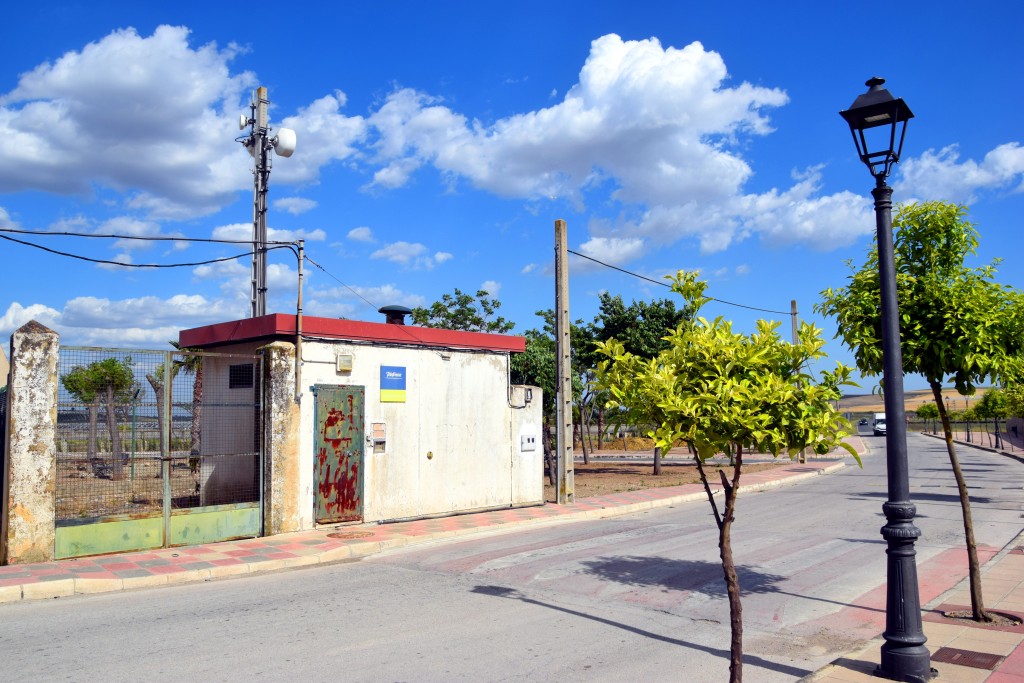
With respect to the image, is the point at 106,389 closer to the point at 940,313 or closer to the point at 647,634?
the point at 647,634

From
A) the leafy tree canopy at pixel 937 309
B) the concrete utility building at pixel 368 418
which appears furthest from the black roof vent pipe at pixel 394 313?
the leafy tree canopy at pixel 937 309

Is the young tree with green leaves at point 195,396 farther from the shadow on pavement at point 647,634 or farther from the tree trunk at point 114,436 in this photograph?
the shadow on pavement at point 647,634

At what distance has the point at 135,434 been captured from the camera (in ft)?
35.0

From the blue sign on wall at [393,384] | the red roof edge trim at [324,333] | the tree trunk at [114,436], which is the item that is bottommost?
the tree trunk at [114,436]

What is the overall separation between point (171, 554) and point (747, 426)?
28.7 feet

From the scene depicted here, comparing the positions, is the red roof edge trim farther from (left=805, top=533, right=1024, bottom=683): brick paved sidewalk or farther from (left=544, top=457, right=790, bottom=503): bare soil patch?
(left=805, top=533, right=1024, bottom=683): brick paved sidewalk

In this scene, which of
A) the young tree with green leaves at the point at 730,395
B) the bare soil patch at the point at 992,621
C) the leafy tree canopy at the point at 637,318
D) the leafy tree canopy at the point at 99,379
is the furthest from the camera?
the leafy tree canopy at the point at 637,318

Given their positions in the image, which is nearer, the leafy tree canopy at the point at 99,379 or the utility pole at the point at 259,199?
the leafy tree canopy at the point at 99,379

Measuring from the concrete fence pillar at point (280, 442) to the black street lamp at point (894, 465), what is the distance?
30.7 ft

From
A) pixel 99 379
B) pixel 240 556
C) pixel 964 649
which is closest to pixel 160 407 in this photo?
pixel 99 379

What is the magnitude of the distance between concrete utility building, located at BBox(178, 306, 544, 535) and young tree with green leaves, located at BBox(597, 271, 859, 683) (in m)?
8.17

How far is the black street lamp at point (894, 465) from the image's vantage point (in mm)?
5434

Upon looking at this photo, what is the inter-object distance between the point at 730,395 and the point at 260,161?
1527 cm

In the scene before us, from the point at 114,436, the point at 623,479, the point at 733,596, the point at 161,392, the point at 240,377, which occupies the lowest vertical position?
the point at 623,479
